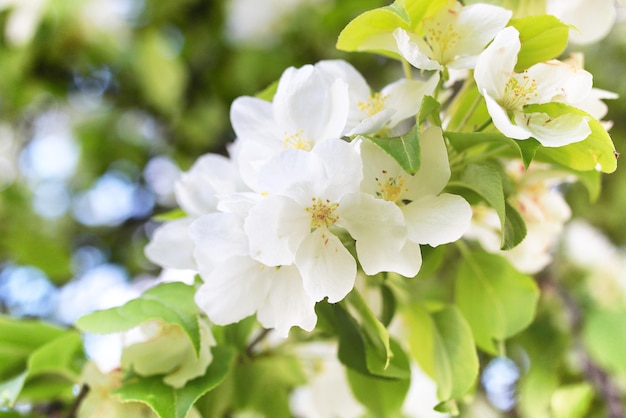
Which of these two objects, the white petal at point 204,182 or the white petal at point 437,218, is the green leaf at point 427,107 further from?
the white petal at point 204,182

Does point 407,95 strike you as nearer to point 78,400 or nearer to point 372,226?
point 372,226

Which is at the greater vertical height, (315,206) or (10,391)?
(315,206)

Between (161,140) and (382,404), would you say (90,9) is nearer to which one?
(161,140)

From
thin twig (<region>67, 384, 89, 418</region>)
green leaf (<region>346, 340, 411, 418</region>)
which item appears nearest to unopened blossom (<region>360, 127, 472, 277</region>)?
green leaf (<region>346, 340, 411, 418</region>)

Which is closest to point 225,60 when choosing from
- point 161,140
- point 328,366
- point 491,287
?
point 161,140

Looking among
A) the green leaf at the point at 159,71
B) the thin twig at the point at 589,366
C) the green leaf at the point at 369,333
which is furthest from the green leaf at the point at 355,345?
the green leaf at the point at 159,71

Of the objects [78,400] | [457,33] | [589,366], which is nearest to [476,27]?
[457,33]

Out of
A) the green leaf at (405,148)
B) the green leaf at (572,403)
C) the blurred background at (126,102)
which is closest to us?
the green leaf at (405,148)

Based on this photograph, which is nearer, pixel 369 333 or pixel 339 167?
pixel 339 167
